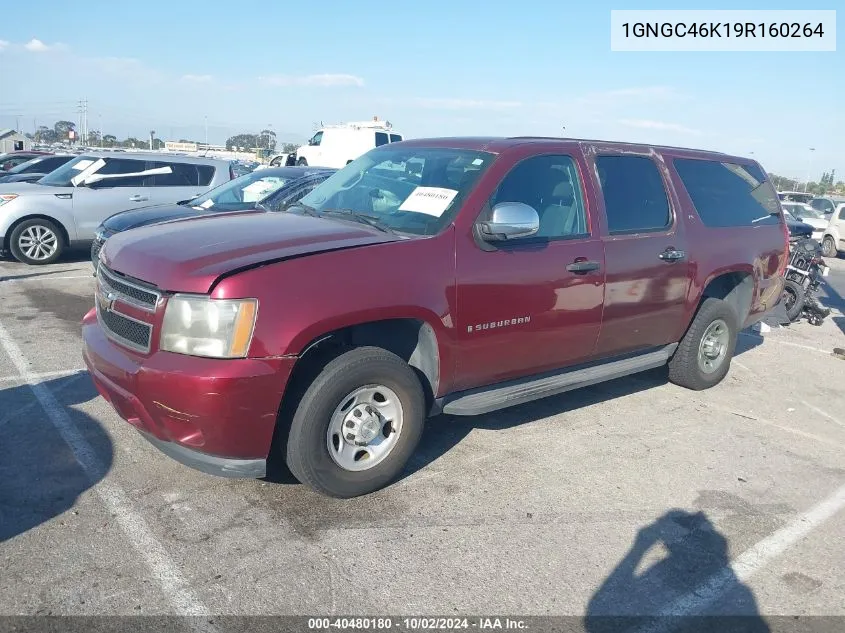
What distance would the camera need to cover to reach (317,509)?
366 cm

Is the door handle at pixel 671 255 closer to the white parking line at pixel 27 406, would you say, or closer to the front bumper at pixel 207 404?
the front bumper at pixel 207 404

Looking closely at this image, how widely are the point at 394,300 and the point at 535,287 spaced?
102cm

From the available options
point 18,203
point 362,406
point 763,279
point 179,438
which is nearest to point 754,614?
point 362,406

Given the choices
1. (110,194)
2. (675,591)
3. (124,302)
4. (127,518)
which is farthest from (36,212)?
(675,591)

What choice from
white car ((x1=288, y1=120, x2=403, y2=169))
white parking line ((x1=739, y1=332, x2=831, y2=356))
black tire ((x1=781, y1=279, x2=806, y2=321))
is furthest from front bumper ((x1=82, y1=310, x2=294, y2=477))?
white car ((x1=288, y1=120, x2=403, y2=169))

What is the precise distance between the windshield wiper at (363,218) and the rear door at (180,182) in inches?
289

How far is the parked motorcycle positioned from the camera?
9.51 meters

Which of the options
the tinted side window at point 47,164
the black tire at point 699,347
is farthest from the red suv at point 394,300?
the tinted side window at point 47,164

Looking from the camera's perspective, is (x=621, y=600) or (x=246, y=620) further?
(x=621, y=600)

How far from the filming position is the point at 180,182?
1128cm

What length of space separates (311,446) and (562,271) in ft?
6.26

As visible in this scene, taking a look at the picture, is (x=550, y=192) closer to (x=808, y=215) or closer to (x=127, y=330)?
(x=127, y=330)

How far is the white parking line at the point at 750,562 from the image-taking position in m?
3.06

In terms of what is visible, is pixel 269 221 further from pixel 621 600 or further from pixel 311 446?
pixel 621 600
